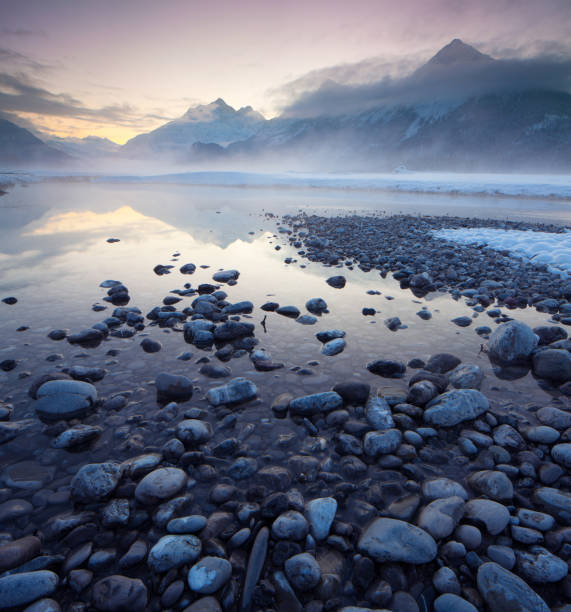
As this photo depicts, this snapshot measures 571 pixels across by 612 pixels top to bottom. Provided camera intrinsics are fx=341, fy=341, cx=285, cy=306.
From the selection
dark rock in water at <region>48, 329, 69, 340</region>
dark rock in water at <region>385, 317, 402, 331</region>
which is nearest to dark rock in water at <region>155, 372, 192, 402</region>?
dark rock in water at <region>48, 329, 69, 340</region>

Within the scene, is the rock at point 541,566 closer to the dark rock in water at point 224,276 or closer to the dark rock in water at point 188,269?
the dark rock in water at point 224,276

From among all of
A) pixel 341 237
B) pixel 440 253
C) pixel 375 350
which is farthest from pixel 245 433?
pixel 341 237

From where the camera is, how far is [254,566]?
2.02 metres

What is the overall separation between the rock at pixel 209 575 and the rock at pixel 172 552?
0.07 meters

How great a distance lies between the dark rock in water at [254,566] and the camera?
→ 1880 mm

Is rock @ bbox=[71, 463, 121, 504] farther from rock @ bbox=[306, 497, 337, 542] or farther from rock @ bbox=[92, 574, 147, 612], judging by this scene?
rock @ bbox=[306, 497, 337, 542]

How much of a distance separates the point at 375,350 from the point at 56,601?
13.1 ft

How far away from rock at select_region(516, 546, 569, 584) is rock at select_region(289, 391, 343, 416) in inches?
68.7

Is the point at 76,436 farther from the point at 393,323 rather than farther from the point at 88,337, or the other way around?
the point at 393,323

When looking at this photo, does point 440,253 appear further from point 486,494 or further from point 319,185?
point 319,185

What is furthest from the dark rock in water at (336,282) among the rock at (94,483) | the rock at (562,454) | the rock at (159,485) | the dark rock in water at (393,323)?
the rock at (94,483)

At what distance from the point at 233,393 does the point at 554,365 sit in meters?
3.87

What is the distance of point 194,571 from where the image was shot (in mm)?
1945

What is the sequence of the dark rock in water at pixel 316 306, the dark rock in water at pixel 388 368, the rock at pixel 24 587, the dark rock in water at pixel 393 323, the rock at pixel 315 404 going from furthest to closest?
the dark rock in water at pixel 316 306, the dark rock in water at pixel 393 323, the dark rock in water at pixel 388 368, the rock at pixel 315 404, the rock at pixel 24 587
